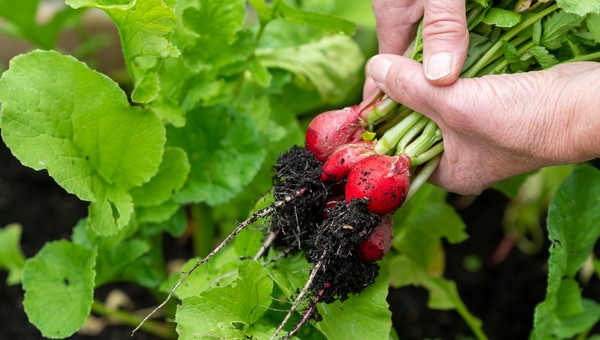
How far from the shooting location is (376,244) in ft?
4.00

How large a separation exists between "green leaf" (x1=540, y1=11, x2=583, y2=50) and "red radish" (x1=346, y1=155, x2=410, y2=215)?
360 mm

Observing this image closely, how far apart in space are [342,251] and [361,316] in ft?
0.59

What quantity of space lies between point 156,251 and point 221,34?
704mm

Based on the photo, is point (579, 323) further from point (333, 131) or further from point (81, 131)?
point (81, 131)

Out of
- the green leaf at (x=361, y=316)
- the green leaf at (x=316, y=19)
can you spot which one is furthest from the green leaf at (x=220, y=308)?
the green leaf at (x=316, y=19)

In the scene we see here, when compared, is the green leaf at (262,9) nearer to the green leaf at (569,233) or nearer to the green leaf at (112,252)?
the green leaf at (112,252)

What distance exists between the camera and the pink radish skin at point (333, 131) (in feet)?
4.29

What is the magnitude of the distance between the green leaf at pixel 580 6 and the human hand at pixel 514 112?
11 cm

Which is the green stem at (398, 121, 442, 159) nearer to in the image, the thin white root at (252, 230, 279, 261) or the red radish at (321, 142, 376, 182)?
the red radish at (321, 142, 376, 182)

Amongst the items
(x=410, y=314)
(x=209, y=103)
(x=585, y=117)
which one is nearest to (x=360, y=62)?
(x=209, y=103)

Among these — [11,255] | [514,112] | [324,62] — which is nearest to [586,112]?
[514,112]

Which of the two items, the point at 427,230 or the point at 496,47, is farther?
the point at 427,230

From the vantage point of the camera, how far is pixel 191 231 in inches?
95.4

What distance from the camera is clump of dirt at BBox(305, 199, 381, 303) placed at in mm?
1177
